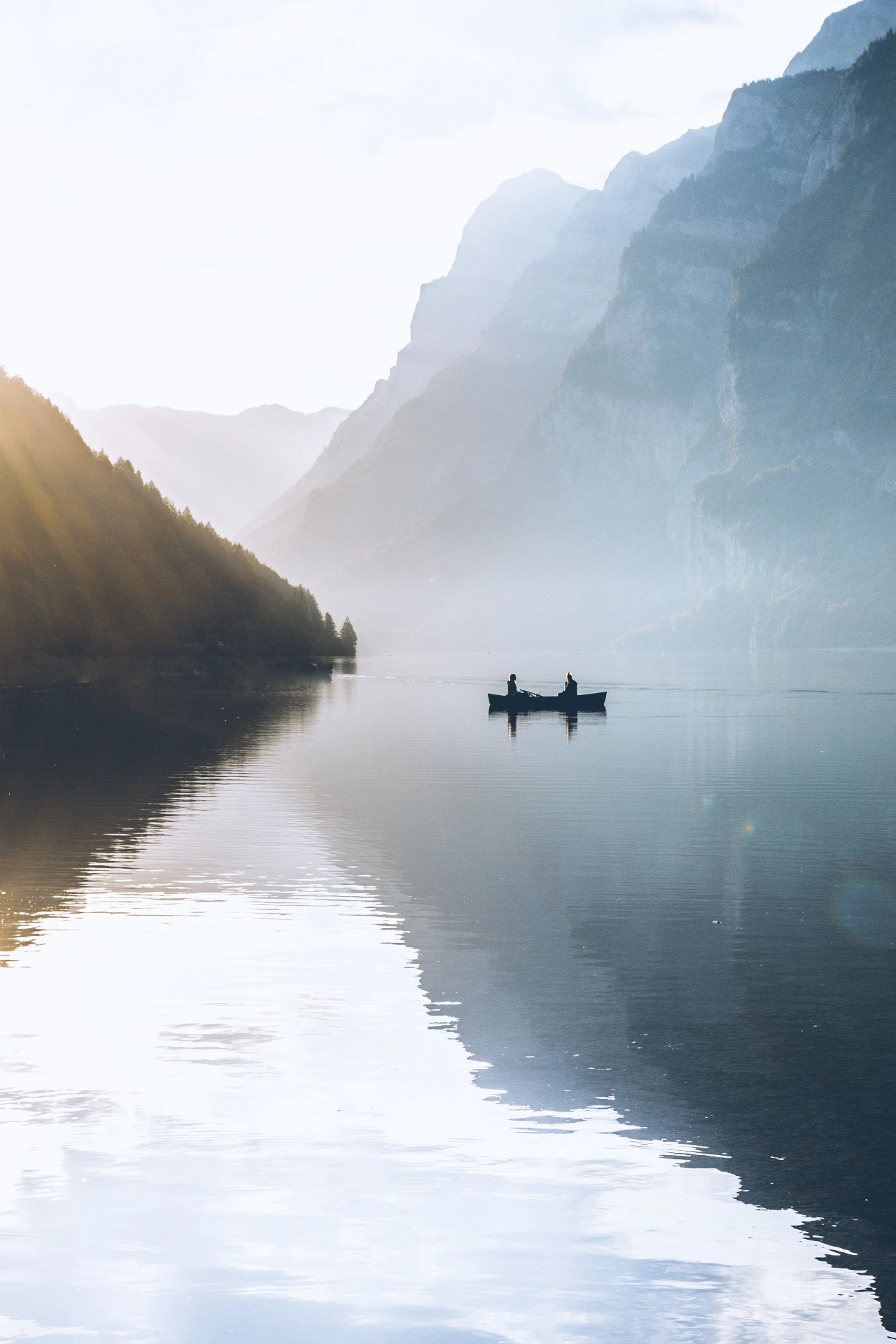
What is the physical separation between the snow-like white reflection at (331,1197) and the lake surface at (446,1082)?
0.16 ft

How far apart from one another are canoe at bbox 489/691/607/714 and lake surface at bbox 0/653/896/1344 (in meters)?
74.4

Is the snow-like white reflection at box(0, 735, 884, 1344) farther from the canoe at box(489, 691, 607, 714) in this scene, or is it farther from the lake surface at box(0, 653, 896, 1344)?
the canoe at box(489, 691, 607, 714)

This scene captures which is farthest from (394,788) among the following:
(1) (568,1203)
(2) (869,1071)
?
(1) (568,1203)

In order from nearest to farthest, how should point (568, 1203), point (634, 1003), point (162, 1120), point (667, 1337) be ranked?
point (667, 1337), point (568, 1203), point (162, 1120), point (634, 1003)

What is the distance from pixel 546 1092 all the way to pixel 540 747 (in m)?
70.9

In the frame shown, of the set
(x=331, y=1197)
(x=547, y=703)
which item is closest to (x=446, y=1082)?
(x=331, y=1197)

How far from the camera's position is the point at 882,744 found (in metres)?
86.5

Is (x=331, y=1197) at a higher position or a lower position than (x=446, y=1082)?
lower

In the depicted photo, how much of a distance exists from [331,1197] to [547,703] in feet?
368

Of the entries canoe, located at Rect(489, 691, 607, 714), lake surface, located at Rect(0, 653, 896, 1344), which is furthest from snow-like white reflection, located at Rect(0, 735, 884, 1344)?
canoe, located at Rect(489, 691, 607, 714)

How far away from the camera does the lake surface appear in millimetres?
14117

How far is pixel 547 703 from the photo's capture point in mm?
127938

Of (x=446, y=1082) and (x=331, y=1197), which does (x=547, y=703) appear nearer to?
(x=446, y=1082)

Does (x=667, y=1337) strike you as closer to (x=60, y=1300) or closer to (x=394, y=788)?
(x=60, y=1300)
